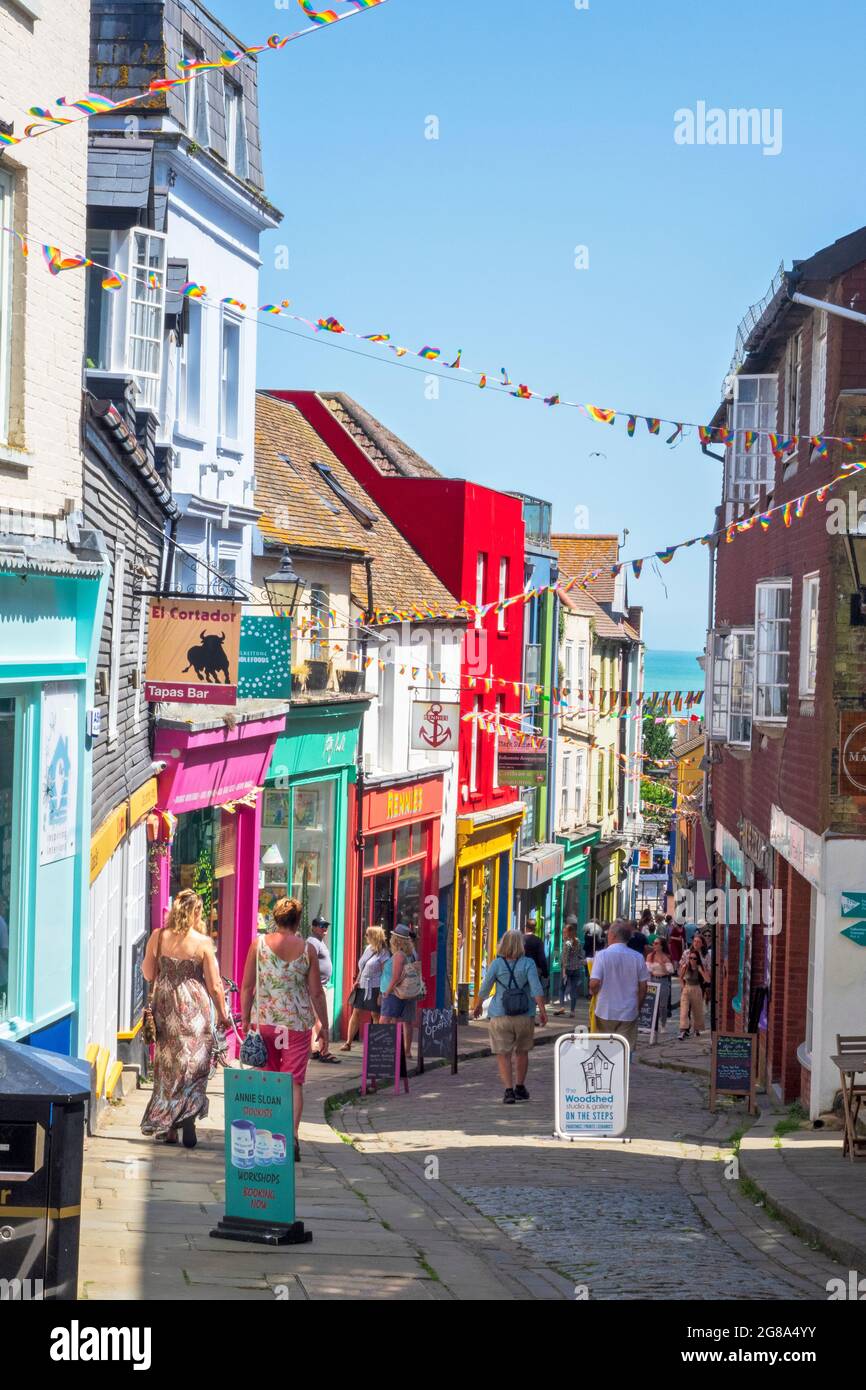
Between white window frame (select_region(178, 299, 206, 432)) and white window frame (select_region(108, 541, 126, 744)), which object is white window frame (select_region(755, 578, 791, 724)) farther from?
white window frame (select_region(108, 541, 126, 744))

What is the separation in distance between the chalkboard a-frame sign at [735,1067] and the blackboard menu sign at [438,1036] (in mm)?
3510

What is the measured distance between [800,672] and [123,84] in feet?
28.9

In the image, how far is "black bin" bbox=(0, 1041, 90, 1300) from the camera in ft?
19.5

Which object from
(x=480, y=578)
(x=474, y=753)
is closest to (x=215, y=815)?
(x=474, y=753)

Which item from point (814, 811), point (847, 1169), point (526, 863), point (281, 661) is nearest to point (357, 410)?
point (526, 863)

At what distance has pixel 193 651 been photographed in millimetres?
14531

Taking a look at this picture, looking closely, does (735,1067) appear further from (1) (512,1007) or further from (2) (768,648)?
(2) (768,648)

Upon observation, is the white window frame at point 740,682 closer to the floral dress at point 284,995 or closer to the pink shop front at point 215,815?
the pink shop front at point 215,815

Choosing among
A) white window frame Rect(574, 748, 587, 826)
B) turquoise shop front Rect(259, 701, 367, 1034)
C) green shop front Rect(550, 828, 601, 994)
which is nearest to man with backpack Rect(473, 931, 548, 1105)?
turquoise shop front Rect(259, 701, 367, 1034)

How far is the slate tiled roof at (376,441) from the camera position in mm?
34062

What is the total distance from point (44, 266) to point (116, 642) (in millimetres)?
3461

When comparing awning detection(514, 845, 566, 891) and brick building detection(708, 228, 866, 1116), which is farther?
awning detection(514, 845, 566, 891)

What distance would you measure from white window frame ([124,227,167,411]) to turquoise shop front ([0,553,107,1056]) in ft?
15.8
